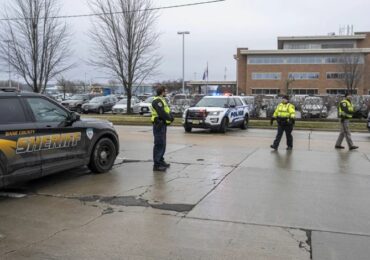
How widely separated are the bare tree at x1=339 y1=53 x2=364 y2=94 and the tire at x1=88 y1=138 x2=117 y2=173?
65.0 metres

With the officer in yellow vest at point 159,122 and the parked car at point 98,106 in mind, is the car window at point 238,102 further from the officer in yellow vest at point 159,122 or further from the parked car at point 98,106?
the parked car at point 98,106

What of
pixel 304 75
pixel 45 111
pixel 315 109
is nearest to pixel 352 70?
pixel 304 75

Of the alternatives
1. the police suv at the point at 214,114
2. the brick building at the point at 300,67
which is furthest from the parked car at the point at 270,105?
the brick building at the point at 300,67

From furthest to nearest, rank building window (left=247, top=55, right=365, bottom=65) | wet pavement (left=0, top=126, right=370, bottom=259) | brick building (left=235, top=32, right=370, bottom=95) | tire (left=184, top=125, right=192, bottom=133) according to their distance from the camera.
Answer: building window (left=247, top=55, right=365, bottom=65) < brick building (left=235, top=32, right=370, bottom=95) < tire (left=184, top=125, right=192, bottom=133) < wet pavement (left=0, top=126, right=370, bottom=259)

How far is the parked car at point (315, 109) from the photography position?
26578 mm

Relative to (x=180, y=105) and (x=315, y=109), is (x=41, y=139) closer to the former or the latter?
(x=315, y=109)

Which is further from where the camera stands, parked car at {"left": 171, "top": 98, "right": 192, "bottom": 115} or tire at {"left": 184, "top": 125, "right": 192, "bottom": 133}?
parked car at {"left": 171, "top": 98, "right": 192, "bottom": 115}

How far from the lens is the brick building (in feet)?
271

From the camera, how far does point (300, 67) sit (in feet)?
278

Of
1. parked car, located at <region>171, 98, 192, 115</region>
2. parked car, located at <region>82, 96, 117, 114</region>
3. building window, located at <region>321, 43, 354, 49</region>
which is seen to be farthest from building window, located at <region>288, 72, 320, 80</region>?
parked car, located at <region>171, 98, 192, 115</region>

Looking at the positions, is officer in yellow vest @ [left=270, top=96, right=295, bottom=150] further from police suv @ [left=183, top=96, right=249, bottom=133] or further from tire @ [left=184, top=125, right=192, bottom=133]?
tire @ [left=184, top=125, right=192, bottom=133]

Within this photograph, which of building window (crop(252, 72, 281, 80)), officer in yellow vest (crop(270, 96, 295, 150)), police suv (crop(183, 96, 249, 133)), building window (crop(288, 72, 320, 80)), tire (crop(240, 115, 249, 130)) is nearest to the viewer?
officer in yellow vest (crop(270, 96, 295, 150))

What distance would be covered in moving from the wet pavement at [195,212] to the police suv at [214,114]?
7.52m

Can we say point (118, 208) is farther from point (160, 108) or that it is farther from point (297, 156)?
point (297, 156)
